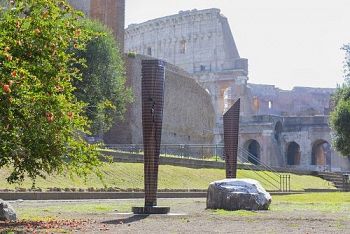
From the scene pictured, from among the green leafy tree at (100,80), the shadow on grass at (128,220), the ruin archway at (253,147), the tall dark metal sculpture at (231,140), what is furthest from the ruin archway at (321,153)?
the shadow on grass at (128,220)

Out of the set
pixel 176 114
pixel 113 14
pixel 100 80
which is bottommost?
pixel 176 114

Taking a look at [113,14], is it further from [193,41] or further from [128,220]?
[193,41]

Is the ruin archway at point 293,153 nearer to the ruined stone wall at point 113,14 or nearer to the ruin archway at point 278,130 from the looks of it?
the ruin archway at point 278,130

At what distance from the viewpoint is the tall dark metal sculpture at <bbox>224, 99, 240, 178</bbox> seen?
22.6 m

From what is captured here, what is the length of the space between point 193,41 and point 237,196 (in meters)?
82.1

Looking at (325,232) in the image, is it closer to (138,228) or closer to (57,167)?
(138,228)

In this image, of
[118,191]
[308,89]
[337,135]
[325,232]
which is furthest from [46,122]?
[308,89]

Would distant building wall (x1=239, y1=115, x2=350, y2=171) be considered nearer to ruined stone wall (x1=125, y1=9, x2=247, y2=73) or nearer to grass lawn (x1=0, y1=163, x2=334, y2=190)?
ruined stone wall (x1=125, y1=9, x2=247, y2=73)

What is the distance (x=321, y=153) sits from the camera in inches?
3445

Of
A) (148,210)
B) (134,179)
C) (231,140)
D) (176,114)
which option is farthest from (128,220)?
(176,114)

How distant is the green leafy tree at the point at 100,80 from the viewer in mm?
39316

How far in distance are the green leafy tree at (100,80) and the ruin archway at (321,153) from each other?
135 feet

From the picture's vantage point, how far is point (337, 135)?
4253cm

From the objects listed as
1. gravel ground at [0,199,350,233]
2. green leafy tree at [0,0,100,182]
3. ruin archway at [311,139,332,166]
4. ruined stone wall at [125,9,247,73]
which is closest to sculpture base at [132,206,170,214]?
gravel ground at [0,199,350,233]
